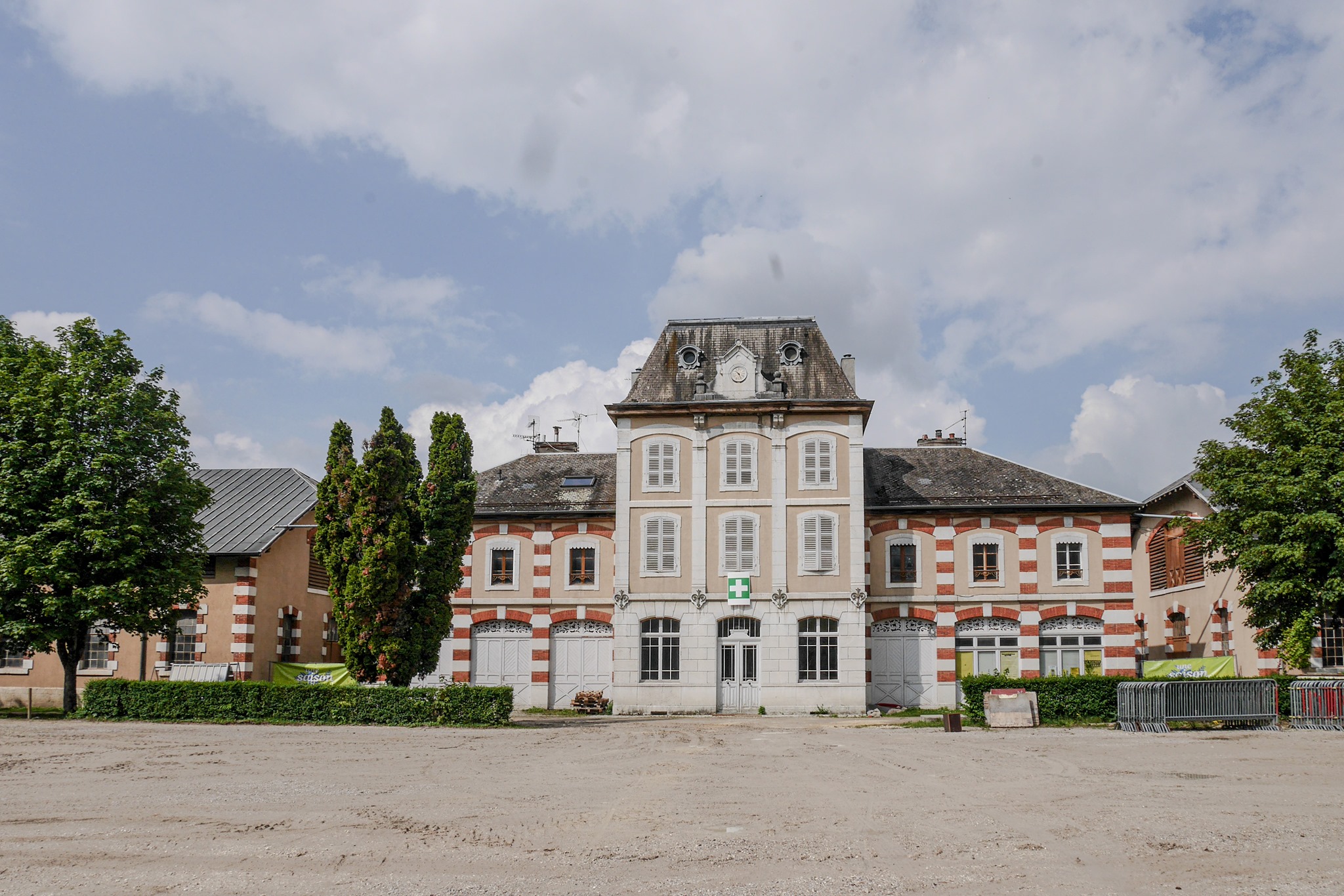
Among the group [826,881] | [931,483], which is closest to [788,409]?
[931,483]

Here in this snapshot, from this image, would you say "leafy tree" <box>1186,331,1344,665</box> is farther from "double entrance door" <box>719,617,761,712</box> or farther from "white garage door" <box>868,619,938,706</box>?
"double entrance door" <box>719,617,761,712</box>

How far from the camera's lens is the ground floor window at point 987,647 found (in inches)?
1233

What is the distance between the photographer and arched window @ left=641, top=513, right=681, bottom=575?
3081 centimetres

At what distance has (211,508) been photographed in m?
32.8

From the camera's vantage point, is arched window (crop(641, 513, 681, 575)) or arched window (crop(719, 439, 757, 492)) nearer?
arched window (crop(641, 513, 681, 575))

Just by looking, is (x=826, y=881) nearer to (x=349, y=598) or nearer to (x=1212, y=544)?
(x=349, y=598)

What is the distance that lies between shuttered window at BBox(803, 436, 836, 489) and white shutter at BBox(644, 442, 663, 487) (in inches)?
170

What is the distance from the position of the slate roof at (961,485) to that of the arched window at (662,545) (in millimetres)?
6137

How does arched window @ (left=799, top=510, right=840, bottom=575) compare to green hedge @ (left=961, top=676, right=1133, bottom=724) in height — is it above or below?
above

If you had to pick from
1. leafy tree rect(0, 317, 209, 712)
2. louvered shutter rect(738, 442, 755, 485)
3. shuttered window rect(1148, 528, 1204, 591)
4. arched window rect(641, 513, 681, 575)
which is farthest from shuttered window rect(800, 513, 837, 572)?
leafy tree rect(0, 317, 209, 712)

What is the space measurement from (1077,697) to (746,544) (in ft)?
33.2

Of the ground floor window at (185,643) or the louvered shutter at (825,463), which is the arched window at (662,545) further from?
the ground floor window at (185,643)

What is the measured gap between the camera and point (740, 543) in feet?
101

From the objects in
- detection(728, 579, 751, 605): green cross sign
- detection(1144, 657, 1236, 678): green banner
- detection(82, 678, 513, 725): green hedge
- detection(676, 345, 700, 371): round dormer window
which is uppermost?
detection(676, 345, 700, 371): round dormer window
